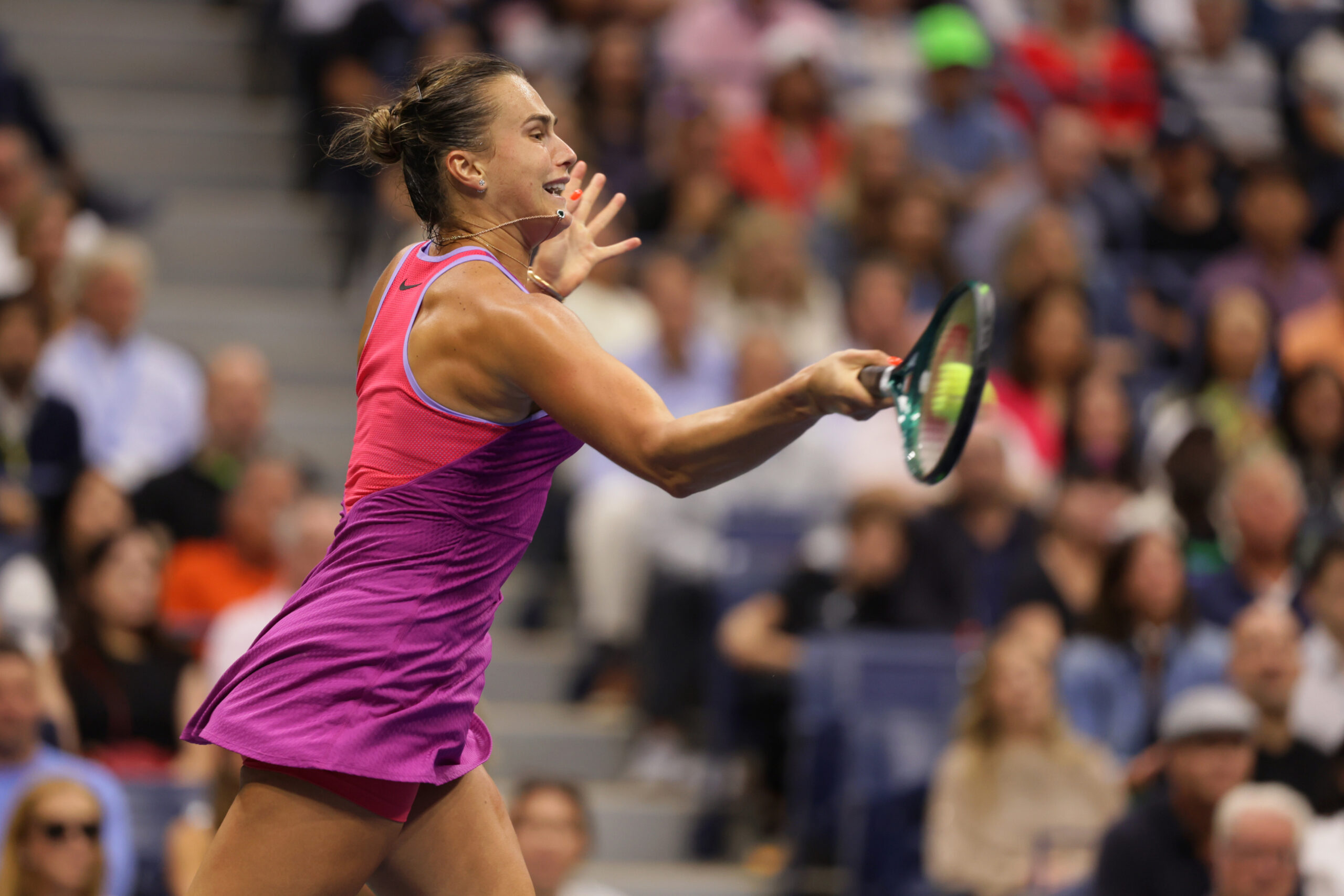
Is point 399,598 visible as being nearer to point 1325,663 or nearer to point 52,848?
point 52,848

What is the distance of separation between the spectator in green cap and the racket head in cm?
698

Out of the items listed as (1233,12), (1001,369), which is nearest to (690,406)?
(1001,369)

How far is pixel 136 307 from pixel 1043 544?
3613mm

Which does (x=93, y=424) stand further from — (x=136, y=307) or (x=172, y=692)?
(x=172, y=692)

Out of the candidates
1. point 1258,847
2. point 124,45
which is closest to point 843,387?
point 1258,847

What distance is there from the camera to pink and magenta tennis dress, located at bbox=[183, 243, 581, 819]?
260 centimetres

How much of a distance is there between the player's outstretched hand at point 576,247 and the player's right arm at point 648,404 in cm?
34

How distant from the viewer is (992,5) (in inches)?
421

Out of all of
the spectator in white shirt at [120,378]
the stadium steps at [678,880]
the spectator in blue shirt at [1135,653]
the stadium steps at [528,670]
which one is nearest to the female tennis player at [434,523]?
the stadium steps at [678,880]

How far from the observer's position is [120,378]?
7207mm

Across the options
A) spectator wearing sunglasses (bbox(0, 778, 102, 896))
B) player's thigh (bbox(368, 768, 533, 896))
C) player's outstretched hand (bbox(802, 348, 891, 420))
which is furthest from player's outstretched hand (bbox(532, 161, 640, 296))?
spectator wearing sunglasses (bbox(0, 778, 102, 896))

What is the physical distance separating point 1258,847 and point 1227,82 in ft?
22.0

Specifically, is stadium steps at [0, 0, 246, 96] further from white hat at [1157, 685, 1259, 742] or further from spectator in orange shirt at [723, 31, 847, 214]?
white hat at [1157, 685, 1259, 742]

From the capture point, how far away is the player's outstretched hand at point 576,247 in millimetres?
Answer: 2910
